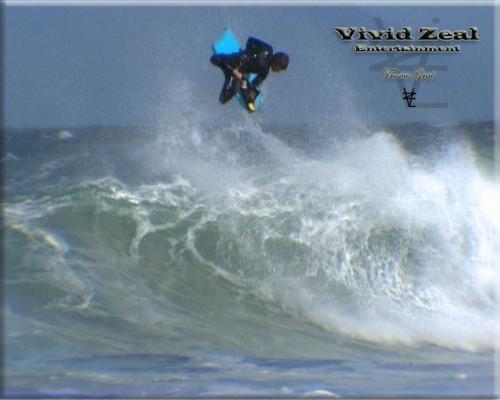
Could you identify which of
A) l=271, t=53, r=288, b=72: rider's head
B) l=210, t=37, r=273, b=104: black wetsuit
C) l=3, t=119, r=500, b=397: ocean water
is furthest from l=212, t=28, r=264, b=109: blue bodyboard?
l=3, t=119, r=500, b=397: ocean water

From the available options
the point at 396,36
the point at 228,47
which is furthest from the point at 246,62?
the point at 396,36

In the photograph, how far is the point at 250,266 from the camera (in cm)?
880

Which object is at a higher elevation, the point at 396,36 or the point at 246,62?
the point at 396,36

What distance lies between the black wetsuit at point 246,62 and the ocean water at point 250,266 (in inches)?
80.0

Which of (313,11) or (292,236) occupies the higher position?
(313,11)

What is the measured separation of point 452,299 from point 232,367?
9.63ft

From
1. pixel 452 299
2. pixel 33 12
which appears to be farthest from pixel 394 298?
pixel 33 12

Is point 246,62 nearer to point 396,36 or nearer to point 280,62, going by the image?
point 280,62

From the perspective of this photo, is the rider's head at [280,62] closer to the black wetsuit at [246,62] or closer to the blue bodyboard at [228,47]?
the black wetsuit at [246,62]

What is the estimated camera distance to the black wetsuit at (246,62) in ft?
25.8

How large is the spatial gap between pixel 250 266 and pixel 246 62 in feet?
8.07

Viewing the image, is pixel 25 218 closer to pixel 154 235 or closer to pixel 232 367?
pixel 154 235

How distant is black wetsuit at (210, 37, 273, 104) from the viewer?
786 cm

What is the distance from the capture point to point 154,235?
920cm
